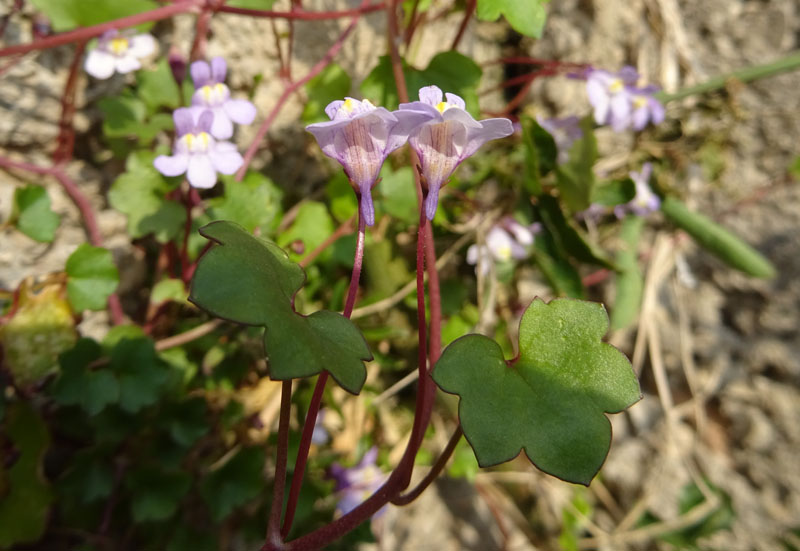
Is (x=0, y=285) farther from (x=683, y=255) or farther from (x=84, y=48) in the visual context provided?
(x=683, y=255)

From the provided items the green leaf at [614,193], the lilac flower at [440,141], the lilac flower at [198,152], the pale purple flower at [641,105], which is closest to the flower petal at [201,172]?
the lilac flower at [198,152]

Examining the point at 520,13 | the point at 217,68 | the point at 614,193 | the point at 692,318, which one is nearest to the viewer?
the point at 520,13

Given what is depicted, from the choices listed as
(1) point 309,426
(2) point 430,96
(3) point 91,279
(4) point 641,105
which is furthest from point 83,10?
(4) point 641,105

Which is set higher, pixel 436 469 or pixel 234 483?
pixel 436 469

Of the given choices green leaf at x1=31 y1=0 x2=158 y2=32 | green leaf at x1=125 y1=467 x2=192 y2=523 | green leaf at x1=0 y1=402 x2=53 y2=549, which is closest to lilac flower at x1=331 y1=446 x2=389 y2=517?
green leaf at x1=125 y1=467 x2=192 y2=523

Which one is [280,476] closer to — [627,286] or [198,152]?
[198,152]

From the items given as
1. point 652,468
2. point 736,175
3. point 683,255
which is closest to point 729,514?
point 652,468
